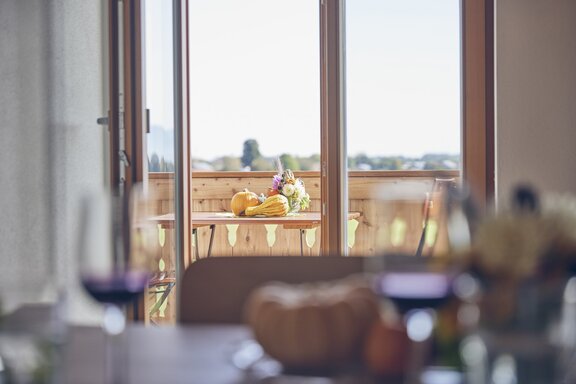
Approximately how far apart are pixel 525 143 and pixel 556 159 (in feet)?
0.44

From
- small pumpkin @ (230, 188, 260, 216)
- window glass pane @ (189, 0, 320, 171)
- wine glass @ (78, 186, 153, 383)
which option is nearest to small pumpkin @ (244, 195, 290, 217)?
small pumpkin @ (230, 188, 260, 216)

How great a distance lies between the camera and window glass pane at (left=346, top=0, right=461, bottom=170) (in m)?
3.24

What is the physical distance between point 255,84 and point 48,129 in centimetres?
371

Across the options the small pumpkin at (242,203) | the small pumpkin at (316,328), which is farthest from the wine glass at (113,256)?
the small pumpkin at (242,203)

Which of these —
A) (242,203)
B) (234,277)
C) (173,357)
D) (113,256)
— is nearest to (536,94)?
(234,277)

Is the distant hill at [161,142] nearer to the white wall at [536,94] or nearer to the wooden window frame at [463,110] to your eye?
the wooden window frame at [463,110]

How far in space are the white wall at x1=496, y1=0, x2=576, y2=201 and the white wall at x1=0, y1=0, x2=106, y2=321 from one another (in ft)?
5.31

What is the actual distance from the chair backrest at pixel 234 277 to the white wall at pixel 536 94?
1.72m

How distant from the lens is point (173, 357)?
958 millimetres

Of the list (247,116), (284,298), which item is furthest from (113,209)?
(247,116)

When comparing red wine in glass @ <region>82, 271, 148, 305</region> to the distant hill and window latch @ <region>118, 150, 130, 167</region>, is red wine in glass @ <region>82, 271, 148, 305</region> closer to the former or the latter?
window latch @ <region>118, 150, 130, 167</region>

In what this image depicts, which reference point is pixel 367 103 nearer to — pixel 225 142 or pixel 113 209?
pixel 113 209

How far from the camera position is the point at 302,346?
82 cm

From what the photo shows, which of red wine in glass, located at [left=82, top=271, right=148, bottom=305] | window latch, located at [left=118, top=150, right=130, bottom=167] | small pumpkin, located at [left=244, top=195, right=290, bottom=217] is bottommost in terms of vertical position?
small pumpkin, located at [left=244, top=195, right=290, bottom=217]
